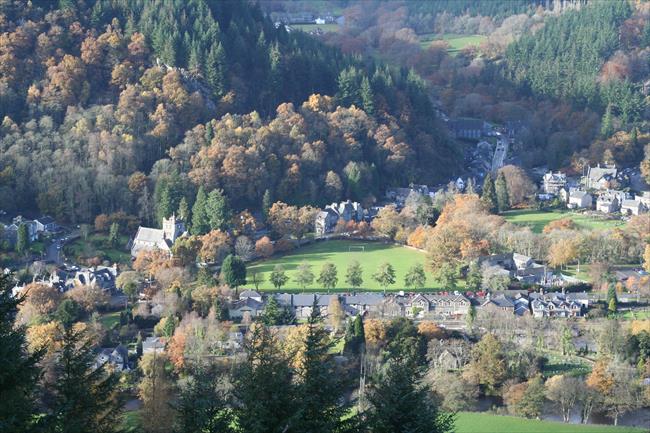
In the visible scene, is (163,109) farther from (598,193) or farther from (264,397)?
(264,397)

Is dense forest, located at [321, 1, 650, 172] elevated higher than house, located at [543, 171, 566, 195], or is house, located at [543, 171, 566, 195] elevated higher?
dense forest, located at [321, 1, 650, 172]

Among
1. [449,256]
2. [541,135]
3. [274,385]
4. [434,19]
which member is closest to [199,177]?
[449,256]

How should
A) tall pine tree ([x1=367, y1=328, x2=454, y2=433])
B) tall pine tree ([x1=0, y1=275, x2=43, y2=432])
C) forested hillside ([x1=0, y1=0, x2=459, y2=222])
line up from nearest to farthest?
tall pine tree ([x1=0, y1=275, x2=43, y2=432])
tall pine tree ([x1=367, y1=328, x2=454, y2=433])
forested hillside ([x1=0, y1=0, x2=459, y2=222])

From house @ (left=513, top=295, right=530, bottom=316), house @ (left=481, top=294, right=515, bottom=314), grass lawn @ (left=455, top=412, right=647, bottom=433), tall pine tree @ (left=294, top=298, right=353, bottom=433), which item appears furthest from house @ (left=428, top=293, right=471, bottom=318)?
A: tall pine tree @ (left=294, top=298, right=353, bottom=433)

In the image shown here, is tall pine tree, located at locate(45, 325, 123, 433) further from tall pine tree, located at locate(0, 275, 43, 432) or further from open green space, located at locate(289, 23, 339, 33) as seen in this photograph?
open green space, located at locate(289, 23, 339, 33)

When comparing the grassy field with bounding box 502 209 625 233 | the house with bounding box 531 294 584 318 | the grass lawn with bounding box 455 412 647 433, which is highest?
the grassy field with bounding box 502 209 625 233

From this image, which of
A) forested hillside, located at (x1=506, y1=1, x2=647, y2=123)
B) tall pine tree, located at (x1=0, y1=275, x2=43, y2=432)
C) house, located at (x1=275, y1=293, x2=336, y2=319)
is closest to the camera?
tall pine tree, located at (x1=0, y1=275, x2=43, y2=432)

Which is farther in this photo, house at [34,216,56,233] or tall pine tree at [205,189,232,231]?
tall pine tree at [205,189,232,231]

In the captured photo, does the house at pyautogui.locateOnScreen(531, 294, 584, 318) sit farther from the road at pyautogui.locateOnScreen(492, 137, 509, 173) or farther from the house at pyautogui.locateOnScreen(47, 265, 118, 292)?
the road at pyautogui.locateOnScreen(492, 137, 509, 173)
